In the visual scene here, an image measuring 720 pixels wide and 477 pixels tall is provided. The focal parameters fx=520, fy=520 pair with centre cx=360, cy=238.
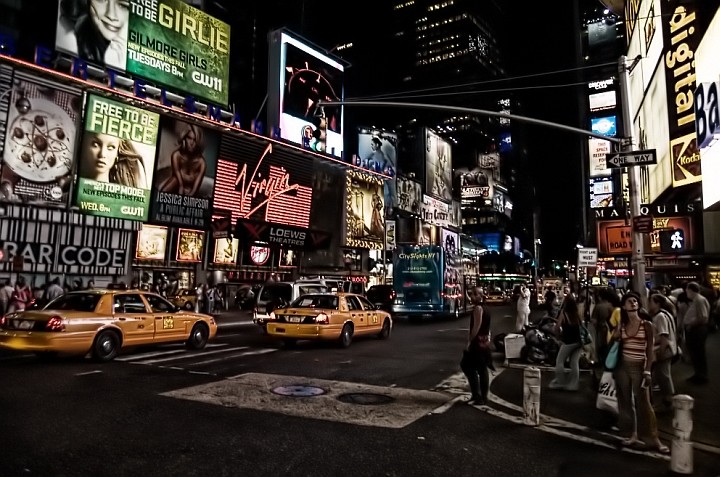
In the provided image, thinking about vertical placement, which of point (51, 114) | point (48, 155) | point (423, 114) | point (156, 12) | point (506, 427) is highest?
point (423, 114)

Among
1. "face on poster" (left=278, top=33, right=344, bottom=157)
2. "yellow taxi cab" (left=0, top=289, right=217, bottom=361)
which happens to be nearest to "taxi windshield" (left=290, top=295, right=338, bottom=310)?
"yellow taxi cab" (left=0, top=289, right=217, bottom=361)

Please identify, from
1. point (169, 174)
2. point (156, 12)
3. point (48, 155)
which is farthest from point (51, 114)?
point (156, 12)

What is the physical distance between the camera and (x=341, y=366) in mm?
11422

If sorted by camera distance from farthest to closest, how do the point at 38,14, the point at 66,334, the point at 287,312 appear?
the point at 38,14 < the point at 287,312 < the point at 66,334

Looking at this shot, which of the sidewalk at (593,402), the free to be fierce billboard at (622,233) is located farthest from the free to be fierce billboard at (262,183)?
the sidewalk at (593,402)

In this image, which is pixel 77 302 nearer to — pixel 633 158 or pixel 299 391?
pixel 299 391

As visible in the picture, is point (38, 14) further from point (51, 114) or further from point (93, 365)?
point (93, 365)

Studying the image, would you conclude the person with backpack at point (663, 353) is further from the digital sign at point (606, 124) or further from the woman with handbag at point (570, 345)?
the digital sign at point (606, 124)

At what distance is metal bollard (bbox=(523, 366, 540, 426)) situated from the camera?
693 cm

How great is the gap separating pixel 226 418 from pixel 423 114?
145030 mm

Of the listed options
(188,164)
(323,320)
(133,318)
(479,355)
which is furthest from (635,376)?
(188,164)

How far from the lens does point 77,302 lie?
37.8 ft

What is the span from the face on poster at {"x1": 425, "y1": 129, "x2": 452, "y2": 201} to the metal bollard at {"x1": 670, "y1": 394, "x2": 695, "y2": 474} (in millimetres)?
54235

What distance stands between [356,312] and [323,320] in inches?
70.5
